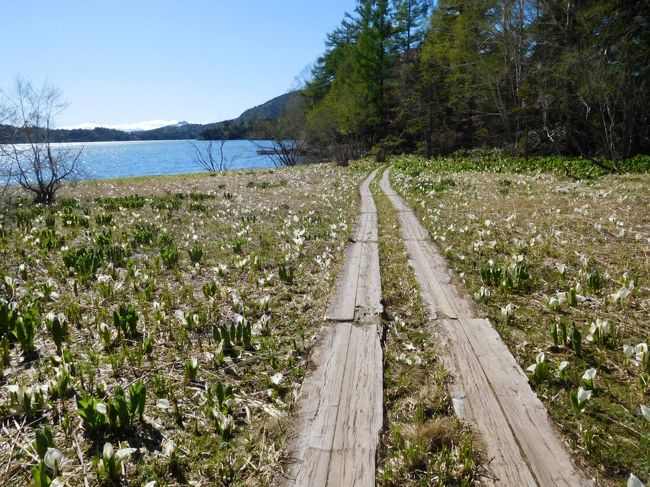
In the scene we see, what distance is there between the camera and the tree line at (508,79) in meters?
20.8

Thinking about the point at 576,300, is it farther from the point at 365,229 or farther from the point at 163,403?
the point at 365,229

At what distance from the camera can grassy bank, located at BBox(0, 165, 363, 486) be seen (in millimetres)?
2371

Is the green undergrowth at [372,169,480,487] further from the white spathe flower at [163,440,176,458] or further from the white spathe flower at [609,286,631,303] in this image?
the white spathe flower at [609,286,631,303]

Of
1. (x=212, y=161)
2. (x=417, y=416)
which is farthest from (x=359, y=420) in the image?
(x=212, y=161)

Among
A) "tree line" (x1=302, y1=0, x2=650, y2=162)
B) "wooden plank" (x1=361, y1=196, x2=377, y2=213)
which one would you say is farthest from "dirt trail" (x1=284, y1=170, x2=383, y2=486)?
"tree line" (x1=302, y1=0, x2=650, y2=162)

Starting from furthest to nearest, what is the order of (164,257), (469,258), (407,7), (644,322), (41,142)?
(407,7) → (41,142) → (469,258) → (164,257) → (644,322)

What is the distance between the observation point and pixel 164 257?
613 centimetres

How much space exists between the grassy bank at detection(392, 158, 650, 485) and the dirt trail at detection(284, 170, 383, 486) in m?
1.25

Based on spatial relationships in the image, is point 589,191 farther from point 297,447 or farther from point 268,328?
point 297,447

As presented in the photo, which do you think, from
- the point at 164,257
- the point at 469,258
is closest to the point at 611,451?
the point at 469,258

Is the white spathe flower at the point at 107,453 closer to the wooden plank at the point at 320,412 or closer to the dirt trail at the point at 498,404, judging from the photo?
the wooden plank at the point at 320,412

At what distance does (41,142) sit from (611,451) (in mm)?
18757

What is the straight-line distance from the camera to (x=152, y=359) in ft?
11.7

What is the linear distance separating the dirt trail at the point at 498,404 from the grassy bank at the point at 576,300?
0.44 feet
